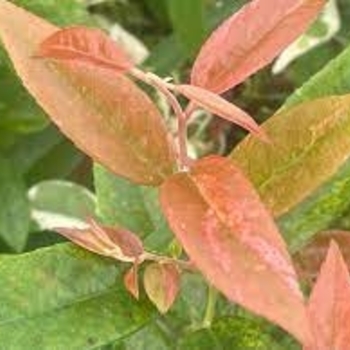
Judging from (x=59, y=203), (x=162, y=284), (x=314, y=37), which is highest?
(x=162, y=284)

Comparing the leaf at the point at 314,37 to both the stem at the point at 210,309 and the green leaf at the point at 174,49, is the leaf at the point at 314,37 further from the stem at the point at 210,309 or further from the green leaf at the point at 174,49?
the stem at the point at 210,309

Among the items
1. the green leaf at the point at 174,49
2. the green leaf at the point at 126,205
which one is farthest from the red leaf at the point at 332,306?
the green leaf at the point at 174,49

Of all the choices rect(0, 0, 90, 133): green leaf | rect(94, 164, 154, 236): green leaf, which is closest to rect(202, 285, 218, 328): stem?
rect(94, 164, 154, 236): green leaf

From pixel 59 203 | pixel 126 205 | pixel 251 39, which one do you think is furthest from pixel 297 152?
pixel 59 203

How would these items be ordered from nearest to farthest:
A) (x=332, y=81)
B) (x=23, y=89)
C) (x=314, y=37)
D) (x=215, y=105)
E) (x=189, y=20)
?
(x=215, y=105)
(x=332, y=81)
(x=23, y=89)
(x=189, y=20)
(x=314, y=37)

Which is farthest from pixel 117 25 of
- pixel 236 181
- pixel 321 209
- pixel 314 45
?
pixel 236 181

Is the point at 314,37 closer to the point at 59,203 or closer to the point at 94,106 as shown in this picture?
the point at 59,203
